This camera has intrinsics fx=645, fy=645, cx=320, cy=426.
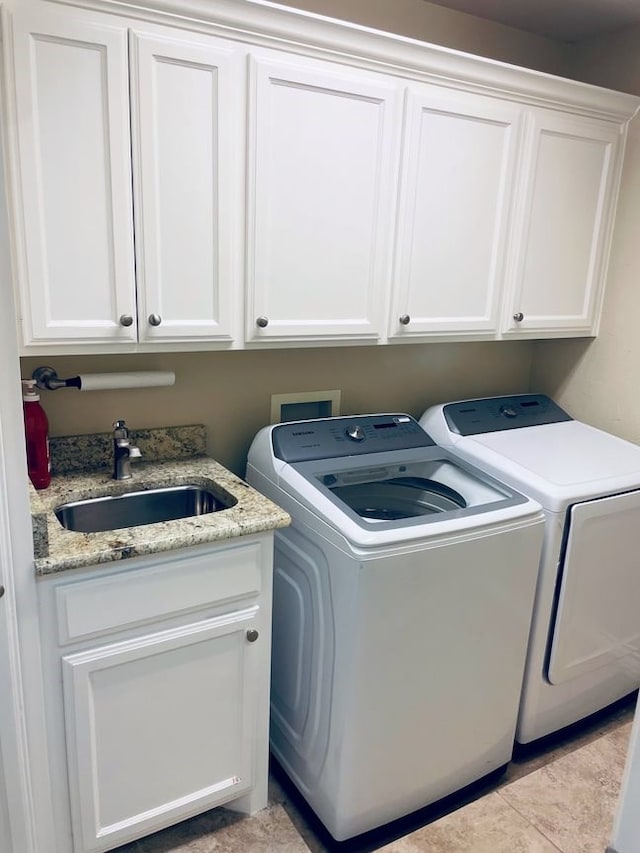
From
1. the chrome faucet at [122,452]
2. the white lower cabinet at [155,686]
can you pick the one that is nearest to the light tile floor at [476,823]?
the white lower cabinet at [155,686]

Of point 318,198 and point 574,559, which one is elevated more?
point 318,198

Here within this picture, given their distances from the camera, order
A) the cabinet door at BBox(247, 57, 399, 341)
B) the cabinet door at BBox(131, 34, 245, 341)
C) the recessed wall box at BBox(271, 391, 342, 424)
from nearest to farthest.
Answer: the cabinet door at BBox(131, 34, 245, 341) → the cabinet door at BBox(247, 57, 399, 341) → the recessed wall box at BBox(271, 391, 342, 424)

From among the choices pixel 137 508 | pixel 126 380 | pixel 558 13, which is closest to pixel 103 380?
pixel 126 380

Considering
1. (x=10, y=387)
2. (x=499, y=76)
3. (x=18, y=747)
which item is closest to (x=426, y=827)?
(x=18, y=747)

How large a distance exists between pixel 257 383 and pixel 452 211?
0.84 meters

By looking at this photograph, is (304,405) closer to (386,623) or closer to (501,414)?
(501,414)

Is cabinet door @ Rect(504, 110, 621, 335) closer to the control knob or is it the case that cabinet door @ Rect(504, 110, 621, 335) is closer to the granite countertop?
the control knob

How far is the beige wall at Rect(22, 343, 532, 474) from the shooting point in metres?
1.93

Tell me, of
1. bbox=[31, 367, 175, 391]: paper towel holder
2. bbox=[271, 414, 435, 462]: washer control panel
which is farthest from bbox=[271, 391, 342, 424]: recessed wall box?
bbox=[31, 367, 175, 391]: paper towel holder

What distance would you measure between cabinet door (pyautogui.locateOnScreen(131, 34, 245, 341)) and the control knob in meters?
0.57

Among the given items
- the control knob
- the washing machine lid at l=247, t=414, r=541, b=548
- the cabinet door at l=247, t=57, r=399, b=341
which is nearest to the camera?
the cabinet door at l=247, t=57, r=399, b=341

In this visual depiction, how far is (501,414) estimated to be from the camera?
2.47 metres

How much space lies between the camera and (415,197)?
1.95 metres

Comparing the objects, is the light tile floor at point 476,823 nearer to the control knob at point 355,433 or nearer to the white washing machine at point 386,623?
the white washing machine at point 386,623
